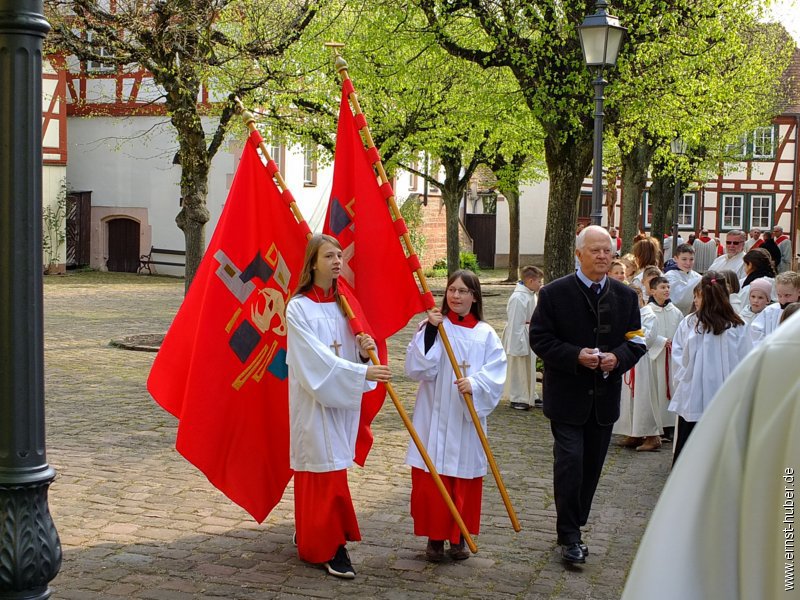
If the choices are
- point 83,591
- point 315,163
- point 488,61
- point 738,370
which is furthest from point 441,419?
point 315,163

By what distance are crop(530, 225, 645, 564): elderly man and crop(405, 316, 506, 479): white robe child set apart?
1.12ft

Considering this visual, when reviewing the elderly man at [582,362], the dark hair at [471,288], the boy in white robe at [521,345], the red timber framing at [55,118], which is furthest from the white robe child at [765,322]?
the red timber framing at [55,118]

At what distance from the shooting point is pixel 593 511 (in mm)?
8250

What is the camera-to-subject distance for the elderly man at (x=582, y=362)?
22.5ft

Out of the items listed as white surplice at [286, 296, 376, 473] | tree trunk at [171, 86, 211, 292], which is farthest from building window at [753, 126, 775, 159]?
white surplice at [286, 296, 376, 473]

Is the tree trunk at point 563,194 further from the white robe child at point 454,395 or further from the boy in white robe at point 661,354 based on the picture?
the white robe child at point 454,395

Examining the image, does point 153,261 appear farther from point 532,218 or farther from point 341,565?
point 341,565

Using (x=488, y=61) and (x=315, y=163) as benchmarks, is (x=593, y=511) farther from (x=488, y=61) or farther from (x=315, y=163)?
(x=315, y=163)

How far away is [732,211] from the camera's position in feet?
170

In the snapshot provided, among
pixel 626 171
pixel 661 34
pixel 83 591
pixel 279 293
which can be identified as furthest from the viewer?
pixel 626 171

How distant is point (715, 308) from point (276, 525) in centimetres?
383

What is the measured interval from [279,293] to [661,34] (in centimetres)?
969

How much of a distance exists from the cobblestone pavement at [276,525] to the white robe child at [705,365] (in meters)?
0.74

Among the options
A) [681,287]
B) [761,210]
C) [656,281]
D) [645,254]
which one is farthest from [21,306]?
[761,210]
